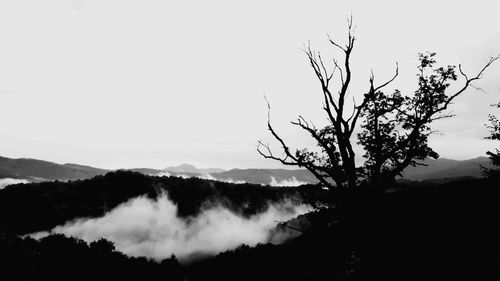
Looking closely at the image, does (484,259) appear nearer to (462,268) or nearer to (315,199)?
(462,268)

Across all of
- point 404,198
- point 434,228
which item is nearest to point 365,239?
point 434,228

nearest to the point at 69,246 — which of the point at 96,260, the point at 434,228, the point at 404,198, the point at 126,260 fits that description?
the point at 96,260

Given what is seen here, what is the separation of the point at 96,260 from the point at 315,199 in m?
115

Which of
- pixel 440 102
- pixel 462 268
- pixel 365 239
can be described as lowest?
pixel 462 268

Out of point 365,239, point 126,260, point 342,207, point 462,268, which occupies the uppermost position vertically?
point 342,207

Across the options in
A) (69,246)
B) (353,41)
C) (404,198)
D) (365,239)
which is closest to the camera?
(365,239)

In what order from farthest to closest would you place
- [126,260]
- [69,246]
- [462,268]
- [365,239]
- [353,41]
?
[126,260], [69,246], [462,268], [353,41], [365,239]

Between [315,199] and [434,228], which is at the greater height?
[315,199]

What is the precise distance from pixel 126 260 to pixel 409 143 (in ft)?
401

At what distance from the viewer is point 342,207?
1617 centimetres

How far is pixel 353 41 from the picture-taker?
17109 millimetres

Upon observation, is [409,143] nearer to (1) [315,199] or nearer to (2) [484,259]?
(1) [315,199]

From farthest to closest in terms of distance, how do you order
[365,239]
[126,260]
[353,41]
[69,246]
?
A: [126,260] < [69,246] < [353,41] < [365,239]

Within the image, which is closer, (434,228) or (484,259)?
(484,259)
